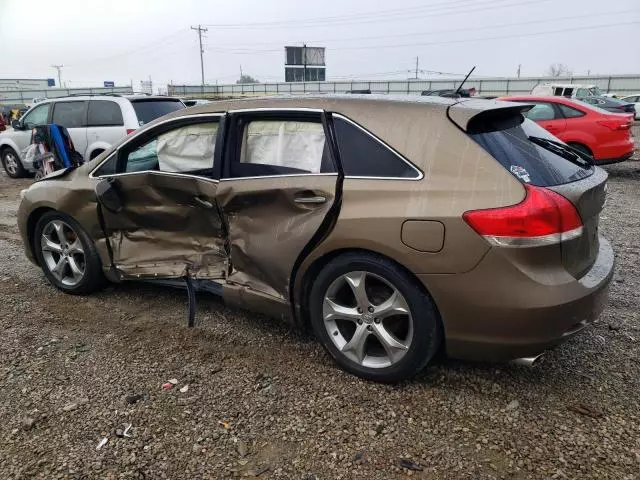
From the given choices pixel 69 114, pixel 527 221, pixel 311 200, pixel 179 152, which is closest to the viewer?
pixel 527 221

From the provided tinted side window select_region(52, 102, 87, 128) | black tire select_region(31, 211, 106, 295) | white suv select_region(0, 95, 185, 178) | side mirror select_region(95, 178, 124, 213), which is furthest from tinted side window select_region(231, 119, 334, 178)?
tinted side window select_region(52, 102, 87, 128)

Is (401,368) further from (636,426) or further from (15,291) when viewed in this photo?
(15,291)

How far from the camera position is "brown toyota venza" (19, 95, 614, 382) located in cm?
246

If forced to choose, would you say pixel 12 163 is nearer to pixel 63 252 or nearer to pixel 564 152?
pixel 63 252

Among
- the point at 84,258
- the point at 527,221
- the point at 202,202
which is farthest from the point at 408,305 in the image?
the point at 84,258

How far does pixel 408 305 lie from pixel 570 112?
28.7ft

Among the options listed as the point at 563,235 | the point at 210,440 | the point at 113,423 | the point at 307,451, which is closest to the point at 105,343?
the point at 113,423

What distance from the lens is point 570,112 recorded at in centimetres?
973

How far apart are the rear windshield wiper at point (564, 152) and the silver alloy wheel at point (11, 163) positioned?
1231cm

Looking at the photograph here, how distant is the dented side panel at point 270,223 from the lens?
9.64 ft

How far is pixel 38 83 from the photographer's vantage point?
4975cm

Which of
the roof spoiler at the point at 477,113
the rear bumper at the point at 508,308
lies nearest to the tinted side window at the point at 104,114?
the roof spoiler at the point at 477,113

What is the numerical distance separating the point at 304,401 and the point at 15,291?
10.2 ft

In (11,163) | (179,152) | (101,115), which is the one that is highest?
(101,115)
